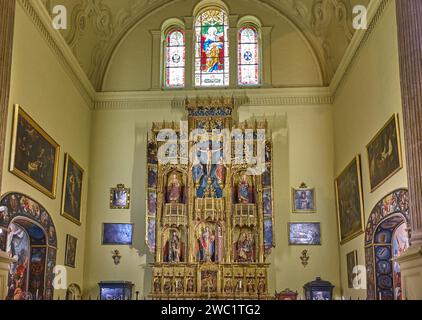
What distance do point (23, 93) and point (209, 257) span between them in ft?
27.6

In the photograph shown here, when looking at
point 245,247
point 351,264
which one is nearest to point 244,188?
point 245,247

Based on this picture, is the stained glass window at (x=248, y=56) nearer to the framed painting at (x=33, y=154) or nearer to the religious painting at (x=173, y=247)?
the religious painting at (x=173, y=247)

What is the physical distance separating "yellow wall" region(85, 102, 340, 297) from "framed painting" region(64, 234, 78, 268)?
136 centimetres

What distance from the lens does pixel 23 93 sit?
16062 millimetres

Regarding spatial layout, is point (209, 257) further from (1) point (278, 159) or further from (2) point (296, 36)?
(2) point (296, 36)

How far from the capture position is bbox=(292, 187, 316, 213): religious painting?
21.8 meters

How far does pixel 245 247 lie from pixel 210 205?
190cm

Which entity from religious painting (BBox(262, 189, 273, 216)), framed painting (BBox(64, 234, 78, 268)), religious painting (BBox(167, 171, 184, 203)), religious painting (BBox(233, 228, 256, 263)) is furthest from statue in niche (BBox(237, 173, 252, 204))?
framed painting (BBox(64, 234, 78, 268))

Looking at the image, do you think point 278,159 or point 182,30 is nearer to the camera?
point 278,159

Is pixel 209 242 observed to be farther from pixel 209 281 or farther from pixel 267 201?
pixel 267 201
